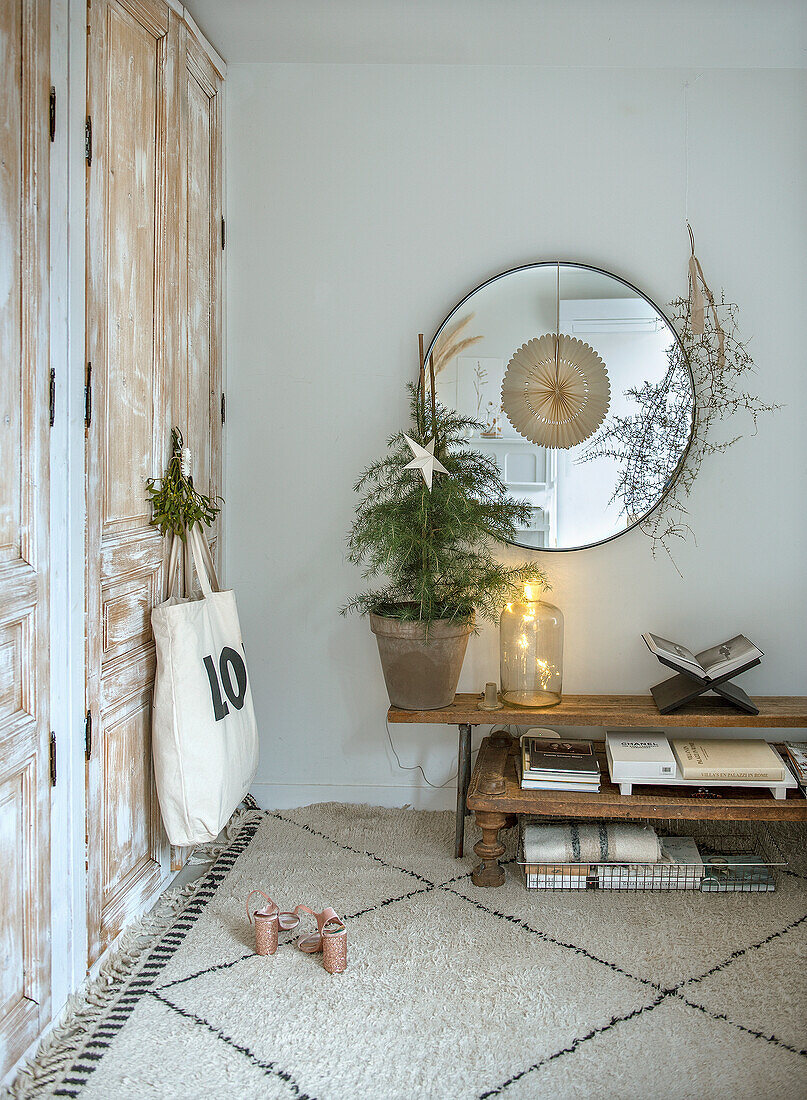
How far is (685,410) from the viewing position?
2.68 meters

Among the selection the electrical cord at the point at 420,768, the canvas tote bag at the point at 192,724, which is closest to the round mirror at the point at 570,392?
the electrical cord at the point at 420,768

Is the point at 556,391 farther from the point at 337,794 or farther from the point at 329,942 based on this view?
the point at 329,942

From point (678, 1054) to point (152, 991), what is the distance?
1067mm

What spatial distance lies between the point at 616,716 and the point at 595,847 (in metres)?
0.36

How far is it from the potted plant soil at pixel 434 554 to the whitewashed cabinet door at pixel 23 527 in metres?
1.00

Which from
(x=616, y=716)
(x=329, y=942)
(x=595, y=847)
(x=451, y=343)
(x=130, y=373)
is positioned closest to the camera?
(x=329, y=942)

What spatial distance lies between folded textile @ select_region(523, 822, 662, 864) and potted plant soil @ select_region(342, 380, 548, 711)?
46 centimetres

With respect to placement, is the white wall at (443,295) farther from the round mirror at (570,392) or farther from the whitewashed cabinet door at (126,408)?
the whitewashed cabinet door at (126,408)

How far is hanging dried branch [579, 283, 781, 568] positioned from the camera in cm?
268

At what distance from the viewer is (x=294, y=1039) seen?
1712mm

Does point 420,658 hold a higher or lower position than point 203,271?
lower

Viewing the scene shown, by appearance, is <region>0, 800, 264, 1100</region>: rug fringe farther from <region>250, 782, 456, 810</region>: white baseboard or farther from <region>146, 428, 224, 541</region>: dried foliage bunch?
<region>146, 428, 224, 541</region>: dried foliage bunch

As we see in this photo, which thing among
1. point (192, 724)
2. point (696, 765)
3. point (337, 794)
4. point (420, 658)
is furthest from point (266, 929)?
point (696, 765)

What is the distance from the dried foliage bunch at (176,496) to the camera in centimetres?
221
